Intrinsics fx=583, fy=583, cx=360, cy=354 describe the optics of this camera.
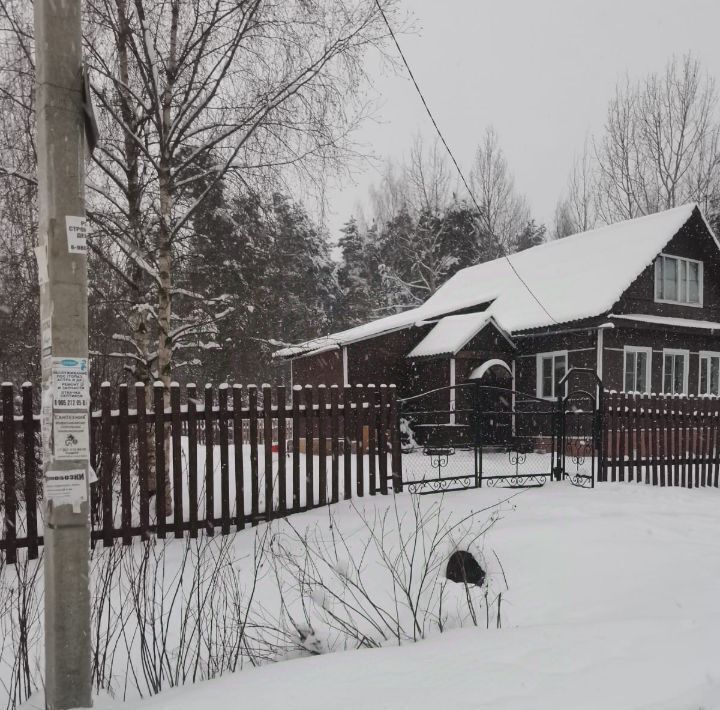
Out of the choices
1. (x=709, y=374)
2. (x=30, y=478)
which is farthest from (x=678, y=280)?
(x=30, y=478)

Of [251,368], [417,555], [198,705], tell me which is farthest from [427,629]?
[251,368]

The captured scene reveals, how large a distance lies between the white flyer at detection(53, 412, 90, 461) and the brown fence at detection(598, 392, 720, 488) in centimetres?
834

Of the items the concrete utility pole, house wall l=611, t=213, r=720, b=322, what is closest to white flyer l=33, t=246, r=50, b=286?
the concrete utility pole

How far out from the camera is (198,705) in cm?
272

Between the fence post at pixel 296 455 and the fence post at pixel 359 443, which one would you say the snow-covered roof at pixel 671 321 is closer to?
the fence post at pixel 359 443

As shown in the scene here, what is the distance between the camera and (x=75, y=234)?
2.64 metres

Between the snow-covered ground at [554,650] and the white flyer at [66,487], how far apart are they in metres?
1.08

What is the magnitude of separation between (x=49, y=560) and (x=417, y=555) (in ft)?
11.0

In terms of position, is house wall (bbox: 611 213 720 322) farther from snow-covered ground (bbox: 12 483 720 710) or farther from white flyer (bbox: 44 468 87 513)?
white flyer (bbox: 44 468 87 513)

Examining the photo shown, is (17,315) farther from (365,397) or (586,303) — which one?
(586,303)

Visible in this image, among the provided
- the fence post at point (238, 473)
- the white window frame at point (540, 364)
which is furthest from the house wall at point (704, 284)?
the fence post at point (238, 473)

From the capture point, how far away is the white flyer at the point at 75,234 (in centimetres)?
263

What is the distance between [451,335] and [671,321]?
662cm

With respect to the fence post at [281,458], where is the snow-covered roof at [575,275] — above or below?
above
